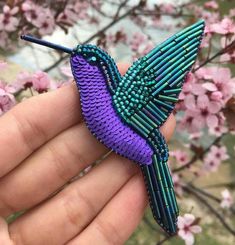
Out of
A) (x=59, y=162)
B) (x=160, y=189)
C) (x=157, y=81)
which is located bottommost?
(x=160, y=189)

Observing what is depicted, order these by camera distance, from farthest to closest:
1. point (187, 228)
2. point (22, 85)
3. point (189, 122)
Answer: point (187, 228) → point (189, 122) → point (22, 85)

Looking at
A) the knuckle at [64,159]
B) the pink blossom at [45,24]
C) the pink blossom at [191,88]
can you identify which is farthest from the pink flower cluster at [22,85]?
the pink blossom at [45,24]

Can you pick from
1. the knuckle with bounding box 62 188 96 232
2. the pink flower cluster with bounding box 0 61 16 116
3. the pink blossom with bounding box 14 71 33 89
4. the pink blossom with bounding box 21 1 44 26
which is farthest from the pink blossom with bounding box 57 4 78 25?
the knuckle with bounding box 62 188 96 232

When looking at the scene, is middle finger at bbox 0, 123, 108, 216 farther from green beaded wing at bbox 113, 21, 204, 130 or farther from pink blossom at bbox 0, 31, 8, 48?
pink blossom at bbox 0, 31, 8, 48

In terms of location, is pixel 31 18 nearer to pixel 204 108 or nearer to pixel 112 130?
pixel 204 108

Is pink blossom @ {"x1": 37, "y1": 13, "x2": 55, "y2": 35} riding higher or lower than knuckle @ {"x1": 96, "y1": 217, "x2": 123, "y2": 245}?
higher

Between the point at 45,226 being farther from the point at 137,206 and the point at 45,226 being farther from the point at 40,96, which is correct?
the point at 40,96

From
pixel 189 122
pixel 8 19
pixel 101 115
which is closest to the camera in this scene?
pixel 101 115

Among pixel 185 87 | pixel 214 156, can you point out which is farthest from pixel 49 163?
pixel 214 156
